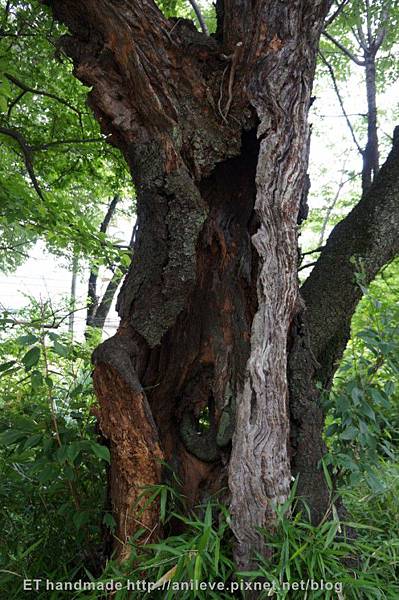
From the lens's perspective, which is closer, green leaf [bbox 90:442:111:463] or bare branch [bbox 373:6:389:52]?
green leaf [bbox 90:442:111:463]

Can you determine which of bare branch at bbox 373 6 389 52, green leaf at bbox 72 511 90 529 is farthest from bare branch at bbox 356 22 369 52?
green leaf at bbox 72 511 90 529

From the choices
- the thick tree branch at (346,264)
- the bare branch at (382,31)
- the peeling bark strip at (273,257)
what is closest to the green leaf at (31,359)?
the peeling bark strip at (273,257)

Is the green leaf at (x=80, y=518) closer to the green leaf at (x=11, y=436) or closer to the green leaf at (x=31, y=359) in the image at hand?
the green leaf at (x=11, y=436)

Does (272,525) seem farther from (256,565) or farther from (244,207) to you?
(244,207)

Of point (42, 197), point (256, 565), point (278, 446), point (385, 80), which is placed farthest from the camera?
point (385, 80)

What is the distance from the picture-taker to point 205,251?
1.98 m

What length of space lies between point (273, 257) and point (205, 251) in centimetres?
35

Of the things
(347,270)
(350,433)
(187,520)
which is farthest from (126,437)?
(347,270)

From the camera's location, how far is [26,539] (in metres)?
1.96

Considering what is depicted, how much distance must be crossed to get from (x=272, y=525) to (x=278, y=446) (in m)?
0.26

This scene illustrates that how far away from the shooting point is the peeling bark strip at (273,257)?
1600mm

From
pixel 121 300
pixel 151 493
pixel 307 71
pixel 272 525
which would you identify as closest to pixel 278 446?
pixel 272 525

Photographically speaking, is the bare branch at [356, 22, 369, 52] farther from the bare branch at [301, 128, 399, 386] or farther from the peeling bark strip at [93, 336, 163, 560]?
the peeling bark strip at [93, 336, 163, 560]

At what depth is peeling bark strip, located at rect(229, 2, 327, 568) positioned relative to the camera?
1.60m
